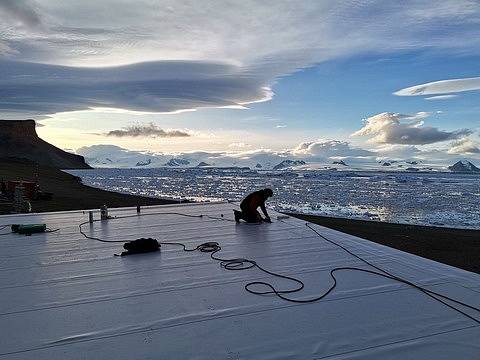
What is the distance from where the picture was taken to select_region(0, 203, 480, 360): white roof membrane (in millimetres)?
2316

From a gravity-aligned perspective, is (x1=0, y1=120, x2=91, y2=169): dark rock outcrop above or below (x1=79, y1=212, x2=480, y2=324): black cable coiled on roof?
above

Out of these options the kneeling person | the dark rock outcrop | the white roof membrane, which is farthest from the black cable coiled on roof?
the dark rock outcrop

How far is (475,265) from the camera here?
812 cm

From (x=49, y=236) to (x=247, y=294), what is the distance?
3.75 meters

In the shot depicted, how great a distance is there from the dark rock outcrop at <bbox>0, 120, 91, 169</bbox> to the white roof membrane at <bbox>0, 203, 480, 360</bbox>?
83657mm

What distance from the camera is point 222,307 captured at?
2893mm

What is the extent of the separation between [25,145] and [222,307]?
94.8 meters

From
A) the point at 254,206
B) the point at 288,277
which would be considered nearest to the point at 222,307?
the point at 288,277

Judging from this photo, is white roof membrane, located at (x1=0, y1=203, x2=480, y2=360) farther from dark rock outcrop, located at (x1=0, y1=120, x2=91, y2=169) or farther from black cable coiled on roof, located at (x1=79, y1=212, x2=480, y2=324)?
dark rock outcrop, located at (x1=0, y1=120, x2=91, y2=169)

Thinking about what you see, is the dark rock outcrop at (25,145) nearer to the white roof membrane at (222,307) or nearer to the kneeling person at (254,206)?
the kneeling person at (254,206)

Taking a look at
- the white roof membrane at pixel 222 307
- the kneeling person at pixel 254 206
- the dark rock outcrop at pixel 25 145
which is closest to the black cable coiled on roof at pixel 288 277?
the white roof membrane at pixel 222 307

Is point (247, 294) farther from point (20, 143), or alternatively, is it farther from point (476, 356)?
point (20, 143)

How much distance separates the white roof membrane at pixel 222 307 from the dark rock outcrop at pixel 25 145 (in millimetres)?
83657

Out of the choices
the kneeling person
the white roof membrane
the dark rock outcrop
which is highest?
the dark rock outcrop
